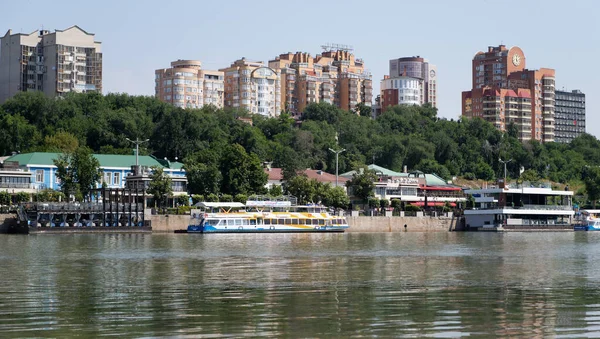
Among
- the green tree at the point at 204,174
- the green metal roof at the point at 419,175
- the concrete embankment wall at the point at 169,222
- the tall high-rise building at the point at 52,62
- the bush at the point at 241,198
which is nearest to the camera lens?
the concrete embankment wall at the point at 169,222

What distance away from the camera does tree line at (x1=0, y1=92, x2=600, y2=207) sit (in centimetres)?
12456

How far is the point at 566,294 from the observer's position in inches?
1355

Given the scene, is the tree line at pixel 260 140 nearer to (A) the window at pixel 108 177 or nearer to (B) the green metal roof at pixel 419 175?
(B) the green metal roof at pixel 419 175

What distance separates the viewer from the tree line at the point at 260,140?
409ft

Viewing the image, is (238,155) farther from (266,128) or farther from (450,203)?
(266,128)

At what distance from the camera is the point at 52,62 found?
17125cm

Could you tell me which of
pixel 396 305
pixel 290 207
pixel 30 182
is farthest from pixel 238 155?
pixel 396 305

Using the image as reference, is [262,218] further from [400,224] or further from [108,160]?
[108,160]

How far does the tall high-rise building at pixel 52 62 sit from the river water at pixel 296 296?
11812cm

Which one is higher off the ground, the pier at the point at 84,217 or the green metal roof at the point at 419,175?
the green metal roof at the point at 419,175

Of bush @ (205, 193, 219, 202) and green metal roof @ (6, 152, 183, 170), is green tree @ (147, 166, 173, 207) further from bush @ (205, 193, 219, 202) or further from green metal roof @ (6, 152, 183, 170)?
green metal roof @ (6, 152, 183, 170)

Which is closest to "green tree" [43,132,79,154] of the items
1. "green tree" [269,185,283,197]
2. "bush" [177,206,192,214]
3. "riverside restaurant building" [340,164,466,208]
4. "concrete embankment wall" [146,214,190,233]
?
"green tree" [269,185,283,197]

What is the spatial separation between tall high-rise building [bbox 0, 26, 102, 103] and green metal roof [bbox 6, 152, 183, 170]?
156ft

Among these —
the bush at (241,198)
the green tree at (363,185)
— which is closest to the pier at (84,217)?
the bush at (241,198)
